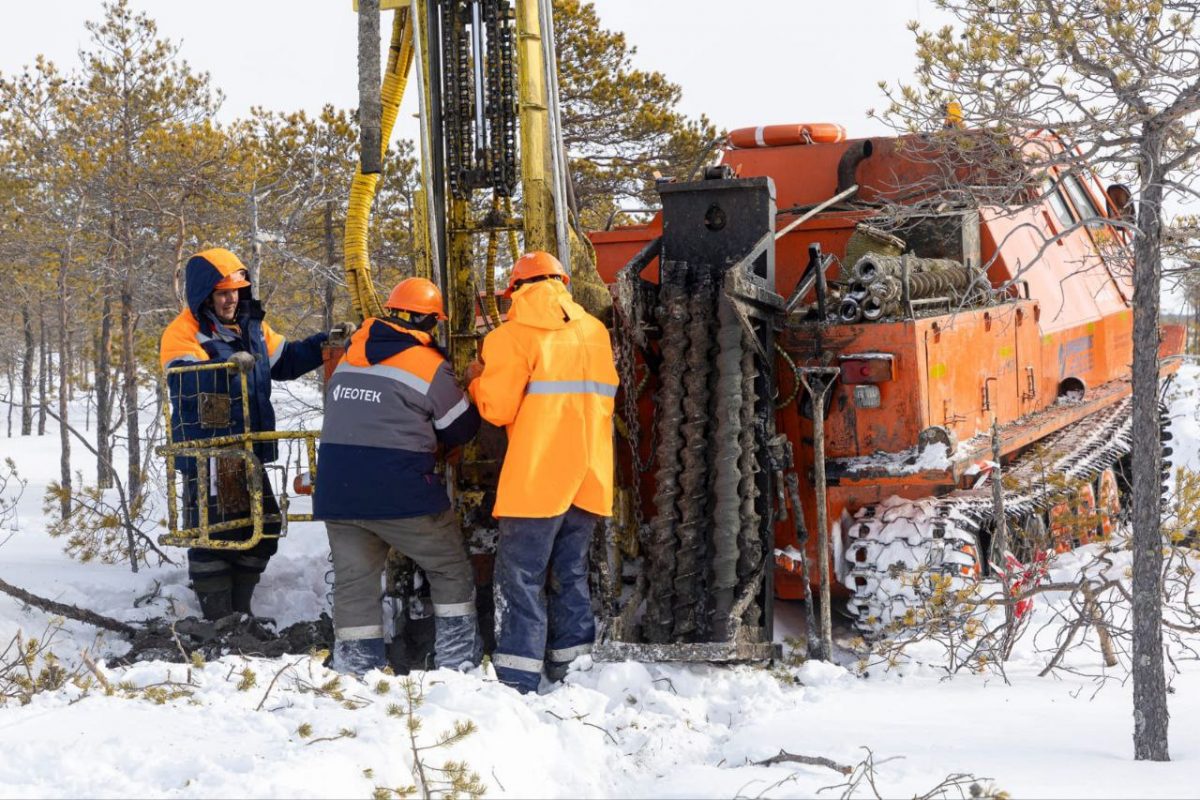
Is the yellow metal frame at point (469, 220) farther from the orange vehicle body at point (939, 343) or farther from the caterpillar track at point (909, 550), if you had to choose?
the caterpillar track at point (909, 550)

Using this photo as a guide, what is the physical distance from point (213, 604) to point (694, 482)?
2.82m

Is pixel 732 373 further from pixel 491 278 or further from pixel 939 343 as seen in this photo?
pixel 491 278

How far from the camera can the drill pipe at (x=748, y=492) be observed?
18.4ft

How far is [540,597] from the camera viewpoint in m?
5.63

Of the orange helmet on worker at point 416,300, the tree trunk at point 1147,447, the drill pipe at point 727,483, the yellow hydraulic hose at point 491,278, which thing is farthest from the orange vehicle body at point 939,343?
the orange helmet on worker at point 416,300

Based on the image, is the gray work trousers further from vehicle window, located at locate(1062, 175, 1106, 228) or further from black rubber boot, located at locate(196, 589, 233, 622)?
vehicle window, located at locate(1062, 175, 1106, 228)

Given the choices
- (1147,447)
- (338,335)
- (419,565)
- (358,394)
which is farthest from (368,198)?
(1147,447)

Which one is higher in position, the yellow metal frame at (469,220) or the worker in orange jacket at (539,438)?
the yellow metal frame at (469,220)

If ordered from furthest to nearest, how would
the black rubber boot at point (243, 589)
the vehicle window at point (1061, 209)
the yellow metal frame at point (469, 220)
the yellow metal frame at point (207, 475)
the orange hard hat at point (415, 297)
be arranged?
the vehicle window at point (1061, 209) → the black rubber boot at point (243, 589) → the yellow metal frame at point (207, 475) → the yellow metal frame at point (469, 220) → the orange hard hat at point (415, 297)

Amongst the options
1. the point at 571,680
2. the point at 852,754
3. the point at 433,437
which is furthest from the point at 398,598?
the point at 852,754

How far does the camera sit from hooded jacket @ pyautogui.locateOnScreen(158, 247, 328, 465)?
6660mm

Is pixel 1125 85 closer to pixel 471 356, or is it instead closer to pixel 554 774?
pixel 554 774

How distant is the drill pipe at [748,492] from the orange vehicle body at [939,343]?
0.28m

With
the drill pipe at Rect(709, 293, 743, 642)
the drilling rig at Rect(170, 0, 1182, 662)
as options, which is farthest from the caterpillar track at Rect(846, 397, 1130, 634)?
the drill pipe at Rect(709, 293, 743, 642)
